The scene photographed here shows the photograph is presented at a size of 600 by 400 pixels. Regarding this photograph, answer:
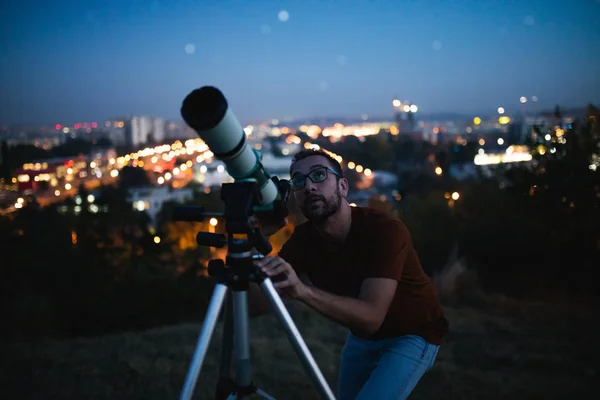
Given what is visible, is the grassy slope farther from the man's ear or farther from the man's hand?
the man's hand

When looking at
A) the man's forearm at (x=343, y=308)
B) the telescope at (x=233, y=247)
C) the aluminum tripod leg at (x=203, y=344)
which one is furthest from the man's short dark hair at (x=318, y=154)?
the aluminum tripod leg at (x=203, y=344)

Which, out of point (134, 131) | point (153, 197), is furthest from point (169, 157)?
point (153, 197)

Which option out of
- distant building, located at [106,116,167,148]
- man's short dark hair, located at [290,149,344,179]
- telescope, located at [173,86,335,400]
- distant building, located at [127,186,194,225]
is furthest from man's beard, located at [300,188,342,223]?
distant building, located at [106,116,167,148]

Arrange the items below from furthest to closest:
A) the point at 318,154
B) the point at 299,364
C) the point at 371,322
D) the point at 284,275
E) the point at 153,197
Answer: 1. the point at 153,197
2. the point at 299,364
3. the point at 318,154
4. the point at 371,322
5. the point at 284,275

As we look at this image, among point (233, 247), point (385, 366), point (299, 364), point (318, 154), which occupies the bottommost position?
point (299, 364)

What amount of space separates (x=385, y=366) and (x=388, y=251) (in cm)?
50

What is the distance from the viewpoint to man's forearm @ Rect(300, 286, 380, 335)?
1.64 meters

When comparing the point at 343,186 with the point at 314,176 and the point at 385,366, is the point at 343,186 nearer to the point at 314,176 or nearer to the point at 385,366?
the point at 314,176

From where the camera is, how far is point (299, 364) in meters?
4.13

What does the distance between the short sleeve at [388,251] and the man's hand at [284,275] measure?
0.35 metres

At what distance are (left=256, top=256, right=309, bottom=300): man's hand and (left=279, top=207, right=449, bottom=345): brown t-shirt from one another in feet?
1.23

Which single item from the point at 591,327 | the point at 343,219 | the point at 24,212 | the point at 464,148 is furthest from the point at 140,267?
the point at 464,148

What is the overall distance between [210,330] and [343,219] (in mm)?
888

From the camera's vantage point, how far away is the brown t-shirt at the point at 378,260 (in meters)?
1.93
